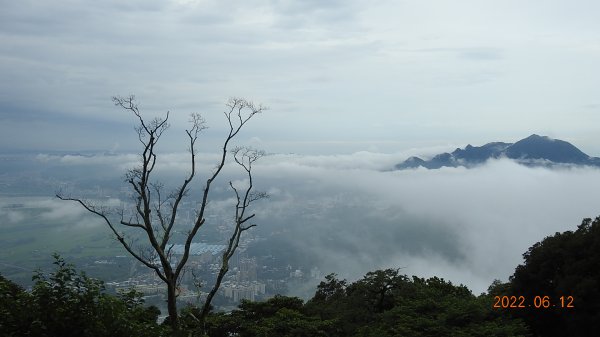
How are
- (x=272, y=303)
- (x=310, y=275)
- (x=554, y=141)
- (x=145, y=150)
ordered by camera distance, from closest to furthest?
(x=145, y=150) < (x=272, y=303) < (x=310, y=275) < (x=554, y=141)

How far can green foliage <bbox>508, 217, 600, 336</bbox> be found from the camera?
10.9 meters

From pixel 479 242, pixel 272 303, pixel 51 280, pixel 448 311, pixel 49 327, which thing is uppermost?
pixel 51 280

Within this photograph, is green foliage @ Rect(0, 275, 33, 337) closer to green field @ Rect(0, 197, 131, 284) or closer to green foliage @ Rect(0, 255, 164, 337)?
green foliage @ Rect(0, 255, 164, 337)

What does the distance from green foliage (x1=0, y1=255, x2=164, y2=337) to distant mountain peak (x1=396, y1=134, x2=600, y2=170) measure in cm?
16104

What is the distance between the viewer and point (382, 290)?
17.2 meters

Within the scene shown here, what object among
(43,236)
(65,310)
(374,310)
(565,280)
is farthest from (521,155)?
(65,310)

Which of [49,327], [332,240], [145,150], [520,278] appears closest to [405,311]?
[520,278]

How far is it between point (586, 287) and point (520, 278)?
2.55 m

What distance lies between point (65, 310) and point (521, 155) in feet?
553

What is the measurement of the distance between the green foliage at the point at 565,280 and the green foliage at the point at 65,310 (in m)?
10.4

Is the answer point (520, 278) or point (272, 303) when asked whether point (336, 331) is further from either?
point (520, 278)

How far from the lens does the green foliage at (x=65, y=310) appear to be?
5527 millimetres
